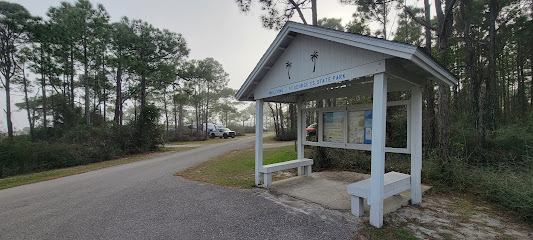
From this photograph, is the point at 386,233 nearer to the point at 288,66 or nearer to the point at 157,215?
the point at 288,66

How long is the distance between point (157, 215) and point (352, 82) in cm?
437

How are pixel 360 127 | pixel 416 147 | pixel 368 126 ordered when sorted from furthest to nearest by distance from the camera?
1. pixel 360 127
2. pixel 368 126
3. pixel 416 147

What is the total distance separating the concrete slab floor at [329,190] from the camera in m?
3.77

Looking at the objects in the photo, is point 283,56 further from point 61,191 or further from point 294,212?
point 61,191

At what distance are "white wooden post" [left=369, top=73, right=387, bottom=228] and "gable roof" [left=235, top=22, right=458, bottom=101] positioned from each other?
0.40 metres

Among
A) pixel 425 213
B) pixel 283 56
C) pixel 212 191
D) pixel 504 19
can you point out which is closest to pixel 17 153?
pixel 212 191

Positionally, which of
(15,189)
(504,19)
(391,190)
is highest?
(504,19)

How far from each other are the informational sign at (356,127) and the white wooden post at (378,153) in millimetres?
1560

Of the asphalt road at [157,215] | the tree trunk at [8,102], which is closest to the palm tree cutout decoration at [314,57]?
the asphalt road at [157,215]

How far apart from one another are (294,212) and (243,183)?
2182mm

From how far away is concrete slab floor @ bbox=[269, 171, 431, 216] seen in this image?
3.77m

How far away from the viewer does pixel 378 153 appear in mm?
3057

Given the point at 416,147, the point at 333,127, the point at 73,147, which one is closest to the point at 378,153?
the point at 416,147

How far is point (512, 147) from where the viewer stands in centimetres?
719
